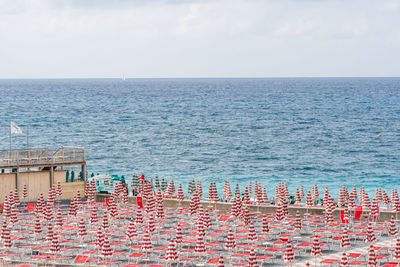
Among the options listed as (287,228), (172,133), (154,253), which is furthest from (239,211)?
(172,133)

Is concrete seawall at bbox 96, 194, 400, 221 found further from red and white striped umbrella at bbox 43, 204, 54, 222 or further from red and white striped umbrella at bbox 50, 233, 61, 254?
red and white striped umbrella at bbox 50, 233, 61, 254

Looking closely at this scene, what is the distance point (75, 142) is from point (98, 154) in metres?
14.5

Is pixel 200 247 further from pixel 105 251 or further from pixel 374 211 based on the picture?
pixel 374 211

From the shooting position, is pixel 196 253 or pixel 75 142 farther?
pixel 75 142

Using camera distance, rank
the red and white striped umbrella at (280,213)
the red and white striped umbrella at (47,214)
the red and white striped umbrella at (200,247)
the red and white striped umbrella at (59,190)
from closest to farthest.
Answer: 1. the red and white striped umbrella at (200,247)
2. the red and white striped umbrella at (47,214)
3. the red and white striped umbrella at (280,213)
4. the red and white striped umbrella at (59,190)

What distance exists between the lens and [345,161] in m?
95.4

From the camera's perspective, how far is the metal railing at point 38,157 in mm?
50656

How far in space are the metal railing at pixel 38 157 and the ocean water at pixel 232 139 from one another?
25.0 meters

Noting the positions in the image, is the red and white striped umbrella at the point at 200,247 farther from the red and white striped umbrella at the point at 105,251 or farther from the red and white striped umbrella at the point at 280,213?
the red and white striped umbrella at the point at 280,213

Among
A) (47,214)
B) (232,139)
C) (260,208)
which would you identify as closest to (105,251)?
(47,214)

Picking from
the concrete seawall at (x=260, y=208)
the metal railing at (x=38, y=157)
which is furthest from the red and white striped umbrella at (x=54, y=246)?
the metal railing at (x=38, y=157)

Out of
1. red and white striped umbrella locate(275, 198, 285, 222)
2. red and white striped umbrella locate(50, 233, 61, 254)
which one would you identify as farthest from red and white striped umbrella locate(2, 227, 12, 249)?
red and white striped umbrella locate(275, 198, 285, 222)

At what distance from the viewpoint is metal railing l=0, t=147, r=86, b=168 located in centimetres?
5066

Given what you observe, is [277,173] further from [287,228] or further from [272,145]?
[287,228]
